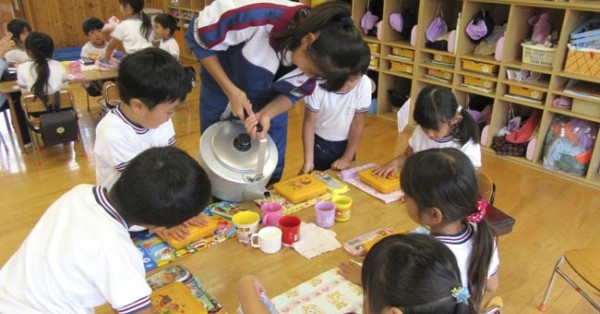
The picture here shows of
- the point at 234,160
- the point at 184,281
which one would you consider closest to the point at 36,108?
the point at 234,160

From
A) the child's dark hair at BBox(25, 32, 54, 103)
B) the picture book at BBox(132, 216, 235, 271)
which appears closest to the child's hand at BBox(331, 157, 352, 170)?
the picture book at BBox(132, 216, 235, 271)

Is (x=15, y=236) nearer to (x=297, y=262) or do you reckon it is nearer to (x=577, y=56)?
(x=297, y=262)

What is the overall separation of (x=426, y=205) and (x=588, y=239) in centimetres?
163

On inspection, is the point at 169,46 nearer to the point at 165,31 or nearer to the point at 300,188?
the point at 165,31

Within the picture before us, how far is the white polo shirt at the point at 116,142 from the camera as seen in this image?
132 centimetres

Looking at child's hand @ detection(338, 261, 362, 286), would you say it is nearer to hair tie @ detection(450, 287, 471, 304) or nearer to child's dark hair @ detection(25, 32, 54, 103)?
hair tie @ detection(450, 287, 471, 304)

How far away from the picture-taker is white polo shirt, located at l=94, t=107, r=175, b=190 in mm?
1322

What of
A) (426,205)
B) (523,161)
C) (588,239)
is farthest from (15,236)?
(523,161)

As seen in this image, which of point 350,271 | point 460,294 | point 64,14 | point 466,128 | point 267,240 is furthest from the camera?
point 64,14

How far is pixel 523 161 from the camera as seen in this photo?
10.2 ft

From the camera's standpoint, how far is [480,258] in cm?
106

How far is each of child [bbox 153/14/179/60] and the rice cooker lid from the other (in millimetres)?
2957

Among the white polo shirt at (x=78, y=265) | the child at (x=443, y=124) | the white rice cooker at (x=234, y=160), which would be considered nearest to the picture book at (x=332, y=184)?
the child at (x=443, y=124)

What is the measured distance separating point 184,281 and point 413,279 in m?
0.57
